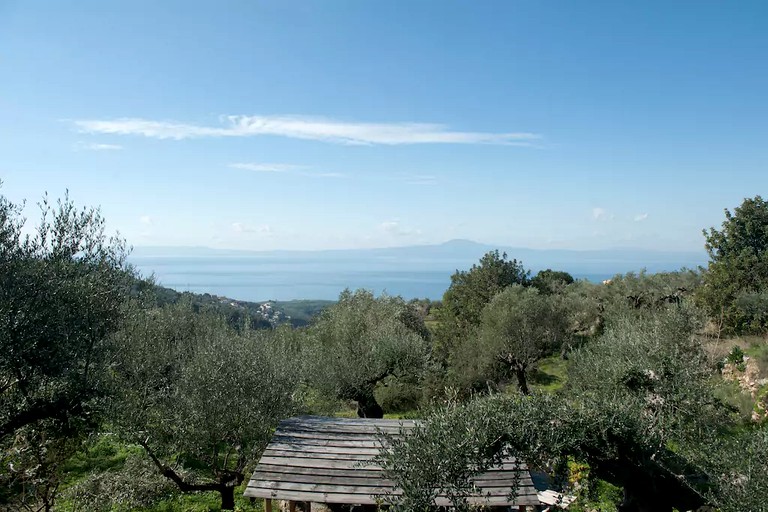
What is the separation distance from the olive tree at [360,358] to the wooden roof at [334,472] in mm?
8518

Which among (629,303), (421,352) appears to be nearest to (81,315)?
(421,352)

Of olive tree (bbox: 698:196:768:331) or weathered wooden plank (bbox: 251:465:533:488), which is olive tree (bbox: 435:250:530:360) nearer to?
olive tree (bbox: 698:196:768:331)

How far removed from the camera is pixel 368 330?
27266 millimetres

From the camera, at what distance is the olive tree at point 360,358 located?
22094 mm

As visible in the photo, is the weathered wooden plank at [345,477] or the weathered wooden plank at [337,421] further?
the weathered wooden plank at [337,421]

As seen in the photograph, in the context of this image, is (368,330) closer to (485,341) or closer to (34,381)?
(485,341)

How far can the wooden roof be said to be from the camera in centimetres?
1074

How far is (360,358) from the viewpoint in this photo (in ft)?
74.8

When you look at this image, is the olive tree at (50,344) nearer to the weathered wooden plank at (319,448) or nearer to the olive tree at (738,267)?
the weathered wooden plank at (319,448)

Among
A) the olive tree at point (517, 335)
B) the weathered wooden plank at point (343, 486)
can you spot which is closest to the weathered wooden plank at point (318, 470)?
the weathered wooden plank at point (343, 486)

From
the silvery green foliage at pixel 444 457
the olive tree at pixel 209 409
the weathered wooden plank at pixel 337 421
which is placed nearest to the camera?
the silvery green foliage at pixel 444 457

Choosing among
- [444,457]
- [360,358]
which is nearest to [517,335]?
[360,358]

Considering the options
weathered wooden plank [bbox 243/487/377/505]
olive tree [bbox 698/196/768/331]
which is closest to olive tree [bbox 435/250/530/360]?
olive tree [bbox 698/196/768/331]

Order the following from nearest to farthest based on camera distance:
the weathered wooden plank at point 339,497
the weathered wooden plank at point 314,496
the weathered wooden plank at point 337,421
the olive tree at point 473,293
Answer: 1. the weathered wooden plank at point 339,497
2. the weathered wooden plank at point 314,496
3. the weathered wooden plank at point 337,421
4. the olive tree at point 473,293
